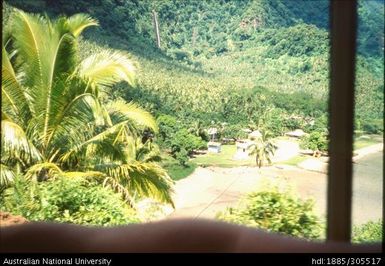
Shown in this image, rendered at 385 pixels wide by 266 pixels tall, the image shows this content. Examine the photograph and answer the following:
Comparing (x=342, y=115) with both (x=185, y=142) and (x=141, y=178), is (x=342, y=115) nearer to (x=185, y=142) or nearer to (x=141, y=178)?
(x=141, y=178)

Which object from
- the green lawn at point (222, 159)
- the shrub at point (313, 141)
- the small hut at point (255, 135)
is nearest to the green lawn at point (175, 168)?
the green lawn at point (222, 159)

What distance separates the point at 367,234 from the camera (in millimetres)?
2480

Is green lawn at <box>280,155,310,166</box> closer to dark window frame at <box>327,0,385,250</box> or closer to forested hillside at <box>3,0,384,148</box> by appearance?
forested hillside at <box>3,0,384,148</box>

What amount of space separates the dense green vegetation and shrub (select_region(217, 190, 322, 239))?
0.13 metres

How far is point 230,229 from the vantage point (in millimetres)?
708

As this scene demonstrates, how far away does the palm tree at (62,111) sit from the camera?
3473mm

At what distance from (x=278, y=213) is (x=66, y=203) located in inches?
63.0

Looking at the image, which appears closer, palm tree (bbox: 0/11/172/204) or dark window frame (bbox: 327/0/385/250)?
dark window frame (bbox: 327/0/385/250)

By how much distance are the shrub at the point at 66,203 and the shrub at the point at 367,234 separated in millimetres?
1665

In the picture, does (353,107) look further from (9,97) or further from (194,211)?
(194,211)

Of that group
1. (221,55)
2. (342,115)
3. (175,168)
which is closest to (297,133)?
(175,168)

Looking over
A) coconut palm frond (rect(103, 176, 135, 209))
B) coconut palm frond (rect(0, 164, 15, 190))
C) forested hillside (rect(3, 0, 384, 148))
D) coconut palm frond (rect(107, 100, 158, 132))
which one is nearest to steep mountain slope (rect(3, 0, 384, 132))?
forested hillside (rect(3, 0, 384, 148))

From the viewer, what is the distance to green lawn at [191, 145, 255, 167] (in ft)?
18.1
